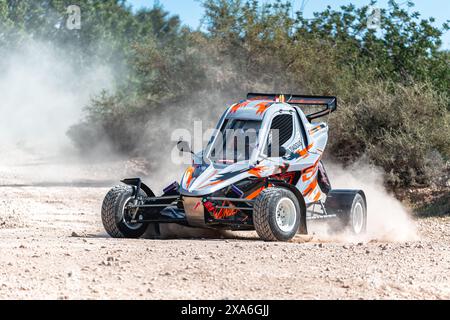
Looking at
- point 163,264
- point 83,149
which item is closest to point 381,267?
point 163,264

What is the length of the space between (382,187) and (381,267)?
9.45 metres

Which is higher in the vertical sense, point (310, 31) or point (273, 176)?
point (310, 31)

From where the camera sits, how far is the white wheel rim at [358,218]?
13230 mm

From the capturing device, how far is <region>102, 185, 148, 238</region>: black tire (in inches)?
468

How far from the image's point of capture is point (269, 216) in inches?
434

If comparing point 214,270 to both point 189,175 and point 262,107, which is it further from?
point 262,107

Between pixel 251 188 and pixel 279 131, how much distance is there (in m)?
Answer: 1.13

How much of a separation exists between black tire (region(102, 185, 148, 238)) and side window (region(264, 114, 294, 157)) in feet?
6.79

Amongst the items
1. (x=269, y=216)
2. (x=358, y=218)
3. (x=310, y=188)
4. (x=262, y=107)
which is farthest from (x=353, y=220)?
(x=269, y=216)

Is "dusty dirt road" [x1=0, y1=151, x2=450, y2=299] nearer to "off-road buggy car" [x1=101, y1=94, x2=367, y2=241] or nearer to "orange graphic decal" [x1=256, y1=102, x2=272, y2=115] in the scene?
"off-road buggy car" [x1=101, y1=94, x2=367, y2=241]

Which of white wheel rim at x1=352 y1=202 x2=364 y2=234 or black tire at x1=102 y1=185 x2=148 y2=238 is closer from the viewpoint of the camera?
black tire at x1=102 y1=185 x2=148 y2=238

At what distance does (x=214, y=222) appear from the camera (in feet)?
37.4

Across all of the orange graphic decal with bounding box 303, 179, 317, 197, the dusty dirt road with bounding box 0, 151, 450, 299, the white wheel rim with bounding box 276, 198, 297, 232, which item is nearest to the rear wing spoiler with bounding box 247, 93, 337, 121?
the orange graphic decal with bounding box 303, 179, 317, 197
